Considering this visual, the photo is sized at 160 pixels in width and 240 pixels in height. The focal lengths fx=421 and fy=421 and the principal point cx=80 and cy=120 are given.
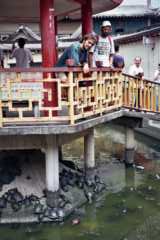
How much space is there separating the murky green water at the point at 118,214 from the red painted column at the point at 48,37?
2511mm

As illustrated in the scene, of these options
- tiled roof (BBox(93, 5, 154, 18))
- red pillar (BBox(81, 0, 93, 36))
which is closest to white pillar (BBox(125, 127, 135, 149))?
red pillar (BBox(81, 0, 93, 36))

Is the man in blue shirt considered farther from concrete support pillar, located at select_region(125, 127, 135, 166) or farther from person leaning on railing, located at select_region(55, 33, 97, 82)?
concrete support pillar, located at select_region(125, 127, 135, 166)

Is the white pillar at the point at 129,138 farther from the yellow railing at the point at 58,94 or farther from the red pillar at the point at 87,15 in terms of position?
the red pillar at the point at 87,15

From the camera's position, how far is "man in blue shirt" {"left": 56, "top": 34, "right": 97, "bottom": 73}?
802cm

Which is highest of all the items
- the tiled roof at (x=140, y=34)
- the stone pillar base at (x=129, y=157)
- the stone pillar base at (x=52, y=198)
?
the tiled roof at (x=140, y=34)

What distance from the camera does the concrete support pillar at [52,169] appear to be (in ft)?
28.1

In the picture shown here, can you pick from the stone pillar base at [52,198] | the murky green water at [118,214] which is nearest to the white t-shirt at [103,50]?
the stone pillar base at [52,198]

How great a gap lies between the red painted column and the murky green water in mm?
2511

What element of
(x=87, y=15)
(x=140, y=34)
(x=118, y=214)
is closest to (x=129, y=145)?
(x=118, y=214)

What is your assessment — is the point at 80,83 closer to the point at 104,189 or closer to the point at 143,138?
the point at 104,189

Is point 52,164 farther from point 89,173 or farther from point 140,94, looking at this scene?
point 140,94

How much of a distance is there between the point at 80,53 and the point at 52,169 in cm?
242

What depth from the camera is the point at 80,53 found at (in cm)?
839

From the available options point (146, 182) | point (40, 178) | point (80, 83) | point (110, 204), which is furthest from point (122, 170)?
point (80, 83)
